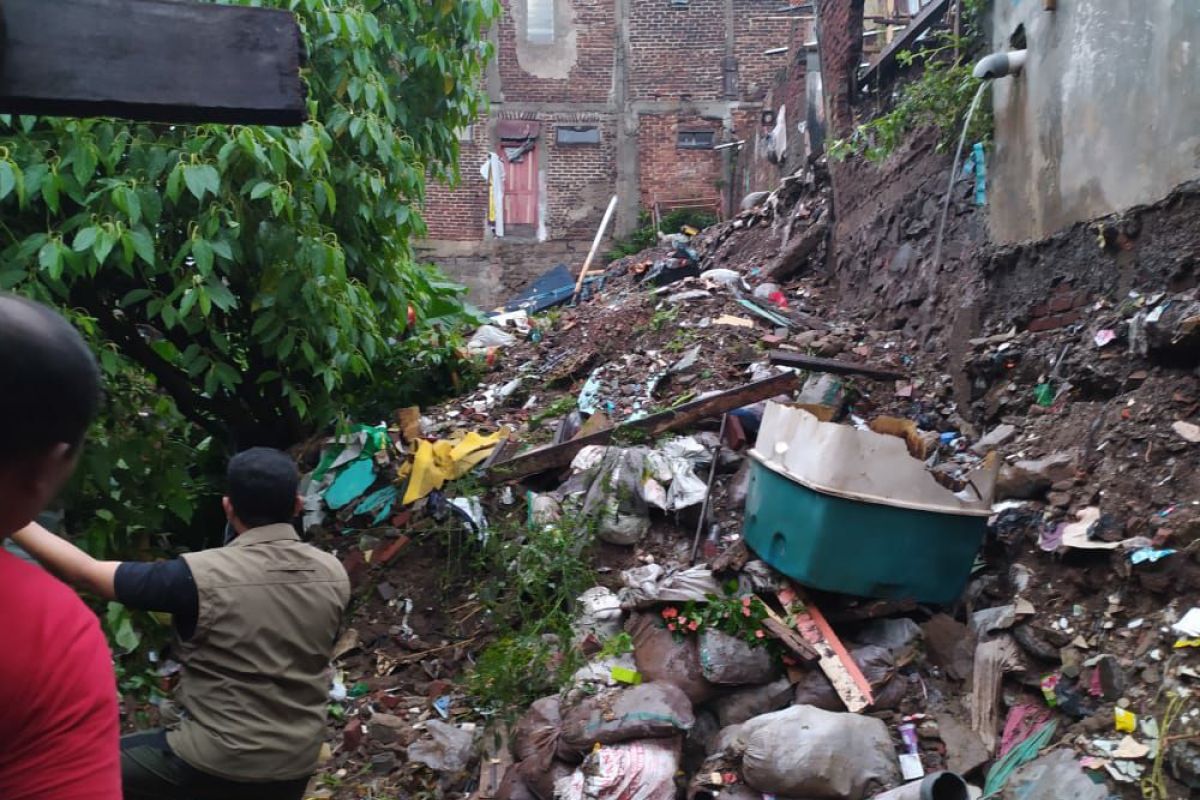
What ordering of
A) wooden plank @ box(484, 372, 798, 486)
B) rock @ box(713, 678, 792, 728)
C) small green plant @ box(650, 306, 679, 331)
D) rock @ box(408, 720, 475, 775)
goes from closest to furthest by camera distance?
rock @ box(713, 678, 792, 728)
rock @ box(408, 720, 475, 775)
wooden plank @ box(484, 372, 798, 486)
small green plant @ box(650, 306, 679, 331)

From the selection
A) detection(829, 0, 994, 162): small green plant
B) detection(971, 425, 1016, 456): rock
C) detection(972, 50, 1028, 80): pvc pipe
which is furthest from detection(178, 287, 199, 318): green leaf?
detection(829, 0, 994, 162): small green plant

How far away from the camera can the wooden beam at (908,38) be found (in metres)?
6.46

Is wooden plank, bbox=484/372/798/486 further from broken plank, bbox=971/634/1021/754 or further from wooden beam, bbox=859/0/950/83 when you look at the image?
wooden beam, bbox=859/0/950/83

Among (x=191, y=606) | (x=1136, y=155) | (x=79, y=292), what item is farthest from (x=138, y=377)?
(x=1136, y=155)

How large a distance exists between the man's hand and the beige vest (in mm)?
194

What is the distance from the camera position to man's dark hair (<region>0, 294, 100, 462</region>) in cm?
94

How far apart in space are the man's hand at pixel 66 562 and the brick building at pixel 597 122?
1492 cm

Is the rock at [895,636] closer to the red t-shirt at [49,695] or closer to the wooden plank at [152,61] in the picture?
the wooden plank at [152,61]

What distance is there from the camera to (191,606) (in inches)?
85.4

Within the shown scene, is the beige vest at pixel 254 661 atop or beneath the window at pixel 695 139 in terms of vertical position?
beneath

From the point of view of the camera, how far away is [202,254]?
347 centimetres

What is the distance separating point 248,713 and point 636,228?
15.4 meters

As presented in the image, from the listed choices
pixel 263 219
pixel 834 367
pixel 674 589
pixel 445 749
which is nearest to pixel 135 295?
pixel 263 219

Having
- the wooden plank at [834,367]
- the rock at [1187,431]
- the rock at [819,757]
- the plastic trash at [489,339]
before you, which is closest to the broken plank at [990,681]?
the rock at [819,757]
